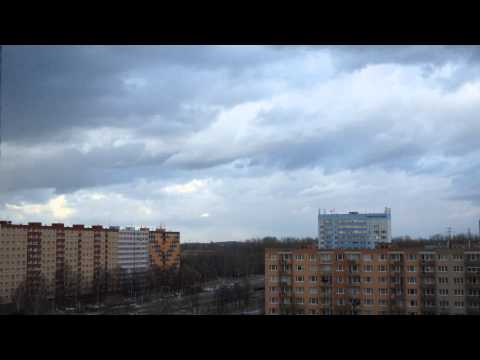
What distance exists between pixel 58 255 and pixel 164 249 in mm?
1110

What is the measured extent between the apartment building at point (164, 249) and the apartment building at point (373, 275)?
832 mm

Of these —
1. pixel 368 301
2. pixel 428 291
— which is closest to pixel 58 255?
pixel 368 301

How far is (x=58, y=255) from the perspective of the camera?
416cm

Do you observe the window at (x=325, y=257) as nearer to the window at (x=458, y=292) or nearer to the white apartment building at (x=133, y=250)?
the window at (x=458, y=292)

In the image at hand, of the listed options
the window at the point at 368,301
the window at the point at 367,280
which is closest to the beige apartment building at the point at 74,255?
the window at the point at 368,301

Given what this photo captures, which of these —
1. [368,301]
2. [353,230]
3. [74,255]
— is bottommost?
[368,301]

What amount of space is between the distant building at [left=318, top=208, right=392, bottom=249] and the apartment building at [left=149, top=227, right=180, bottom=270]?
1.43 metres

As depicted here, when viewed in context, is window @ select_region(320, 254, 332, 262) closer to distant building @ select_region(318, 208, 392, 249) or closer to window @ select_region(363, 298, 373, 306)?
distant building @ select_region(318, 208, 392, 249)

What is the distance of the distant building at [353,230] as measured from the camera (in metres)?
4.35

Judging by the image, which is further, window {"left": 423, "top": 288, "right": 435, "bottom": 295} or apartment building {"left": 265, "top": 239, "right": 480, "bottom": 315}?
window {"left": 423, "top": 288, "right": 435, "bottom": 295}

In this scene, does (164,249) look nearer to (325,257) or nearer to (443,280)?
(325,257)

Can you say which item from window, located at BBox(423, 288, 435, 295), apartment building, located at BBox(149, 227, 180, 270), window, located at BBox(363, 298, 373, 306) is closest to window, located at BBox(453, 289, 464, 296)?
window, located at BBox(423, 288, 435, 295)

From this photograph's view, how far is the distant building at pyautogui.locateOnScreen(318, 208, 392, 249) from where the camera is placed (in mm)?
4348
